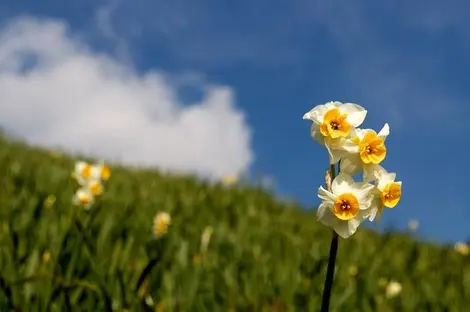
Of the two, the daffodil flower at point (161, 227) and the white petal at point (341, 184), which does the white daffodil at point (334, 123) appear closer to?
the white petal at point (341, 184)

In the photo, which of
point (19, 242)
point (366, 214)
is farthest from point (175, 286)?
point (366, 214)

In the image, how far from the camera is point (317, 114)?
5.10 feet

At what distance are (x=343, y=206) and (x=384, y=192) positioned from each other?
0.34ft

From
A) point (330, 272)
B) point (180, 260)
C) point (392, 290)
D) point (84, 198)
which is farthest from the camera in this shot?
point (392, 290)

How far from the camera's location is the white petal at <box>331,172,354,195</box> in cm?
149

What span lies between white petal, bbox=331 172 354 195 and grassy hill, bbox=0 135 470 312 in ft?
2.86

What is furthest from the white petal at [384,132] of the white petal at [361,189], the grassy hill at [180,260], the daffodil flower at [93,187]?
the daffodil flower at [93,187]

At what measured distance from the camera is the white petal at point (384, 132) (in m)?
1.52

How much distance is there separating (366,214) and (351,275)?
2.99 m

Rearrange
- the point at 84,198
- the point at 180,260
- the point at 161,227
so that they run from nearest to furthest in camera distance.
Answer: the point at 180,260, the point at 84,198, the point at 161,227

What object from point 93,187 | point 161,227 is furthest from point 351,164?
point 161,227

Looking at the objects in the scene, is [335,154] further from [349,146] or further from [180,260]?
[180,260]

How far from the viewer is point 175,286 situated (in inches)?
134

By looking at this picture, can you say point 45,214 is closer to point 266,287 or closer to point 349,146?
point 266,287
